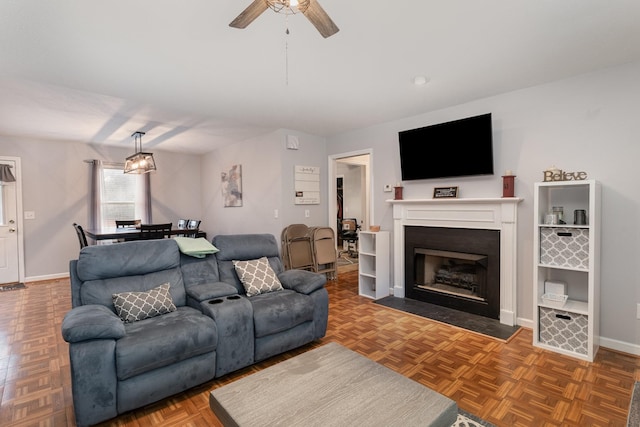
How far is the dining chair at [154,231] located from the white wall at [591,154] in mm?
4150

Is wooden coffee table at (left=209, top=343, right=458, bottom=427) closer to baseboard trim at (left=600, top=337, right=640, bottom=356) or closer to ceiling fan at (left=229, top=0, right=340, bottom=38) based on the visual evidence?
ceiling fan at (left=229, top=0, right=340, bottom=38)

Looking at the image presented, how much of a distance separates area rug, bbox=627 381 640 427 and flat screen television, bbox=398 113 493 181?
2.11 meters

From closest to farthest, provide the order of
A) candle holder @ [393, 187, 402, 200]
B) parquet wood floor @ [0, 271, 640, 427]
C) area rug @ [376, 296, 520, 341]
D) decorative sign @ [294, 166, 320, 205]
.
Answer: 1. parquet wood floor @ [0, 271, 640, 427]
2. area rug @ [376, 296, 520, 341]
3. candle holder @ [393, 187, 402, 200]
4. decorative sign @ [294, 166, 320, 205]

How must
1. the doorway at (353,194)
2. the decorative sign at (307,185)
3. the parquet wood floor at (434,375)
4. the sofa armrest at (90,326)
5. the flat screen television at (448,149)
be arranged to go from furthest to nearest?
1. the doorway at (353,194)
2. the decorative sign at (307,185)
3. the flat screen television at (448,149)
4. the parquet wood floor at (434,375)
5. the sofa armrest at (90,326)

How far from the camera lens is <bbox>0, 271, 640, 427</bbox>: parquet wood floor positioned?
1.92m

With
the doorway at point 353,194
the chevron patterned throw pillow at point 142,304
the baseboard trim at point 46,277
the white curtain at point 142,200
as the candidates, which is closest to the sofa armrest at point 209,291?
the chevron patterned throw pillow at point 142,304

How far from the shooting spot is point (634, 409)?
6.37ft

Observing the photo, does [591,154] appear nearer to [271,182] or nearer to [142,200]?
[271,182]

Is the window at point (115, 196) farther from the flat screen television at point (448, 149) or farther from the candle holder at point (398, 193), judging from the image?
the flat screen television at point (448, 149)

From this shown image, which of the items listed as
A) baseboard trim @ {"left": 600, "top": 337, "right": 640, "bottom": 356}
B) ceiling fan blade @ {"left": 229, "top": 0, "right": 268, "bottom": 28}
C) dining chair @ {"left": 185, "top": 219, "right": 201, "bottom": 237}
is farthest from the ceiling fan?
dining chair @ {"left": 185, "top": 219, "right": 201, "bottom": 237}

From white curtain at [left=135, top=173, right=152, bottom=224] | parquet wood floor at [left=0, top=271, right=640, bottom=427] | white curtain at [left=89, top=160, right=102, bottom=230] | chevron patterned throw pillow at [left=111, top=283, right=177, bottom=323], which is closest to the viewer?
parquet wood floor at [left=0, top=271, right=640, bottom=427]

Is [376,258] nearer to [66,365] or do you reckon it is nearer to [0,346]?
[66,365]

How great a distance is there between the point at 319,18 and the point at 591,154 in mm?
2781

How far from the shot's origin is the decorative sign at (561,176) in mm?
2755
